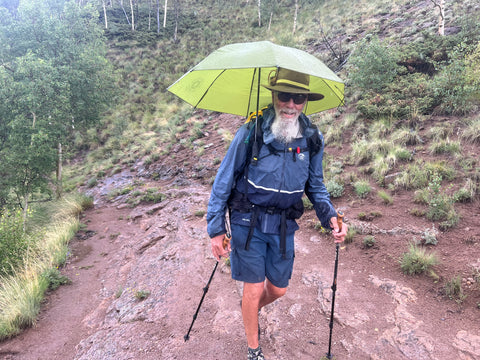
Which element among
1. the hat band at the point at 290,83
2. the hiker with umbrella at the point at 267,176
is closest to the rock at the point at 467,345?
the hiker with umbrella at the point at 267,176

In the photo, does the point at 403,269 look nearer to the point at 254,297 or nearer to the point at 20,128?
the point at 254,297

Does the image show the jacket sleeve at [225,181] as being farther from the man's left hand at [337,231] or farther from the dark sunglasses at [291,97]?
the man's left hand at [337,231]

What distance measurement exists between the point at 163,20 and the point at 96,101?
21927 mm

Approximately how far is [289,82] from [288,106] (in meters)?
0.17

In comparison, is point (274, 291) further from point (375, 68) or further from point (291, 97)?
point (375, 68)

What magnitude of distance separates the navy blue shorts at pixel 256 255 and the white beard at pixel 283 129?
731mm

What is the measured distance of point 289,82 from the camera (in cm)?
200

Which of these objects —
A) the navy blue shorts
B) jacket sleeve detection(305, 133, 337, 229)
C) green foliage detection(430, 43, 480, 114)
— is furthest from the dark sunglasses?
green foliage detection(430, 43, 480, 114)

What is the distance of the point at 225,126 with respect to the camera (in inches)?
527

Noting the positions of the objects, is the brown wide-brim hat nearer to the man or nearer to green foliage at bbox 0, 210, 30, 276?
the man

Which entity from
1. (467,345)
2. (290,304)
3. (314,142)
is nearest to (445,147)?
(467,345)

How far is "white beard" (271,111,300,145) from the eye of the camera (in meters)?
2.02

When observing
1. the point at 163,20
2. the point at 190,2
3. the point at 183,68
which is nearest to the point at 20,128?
the point at 183,68

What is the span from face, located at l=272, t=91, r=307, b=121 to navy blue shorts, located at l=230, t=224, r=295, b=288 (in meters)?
0.91
